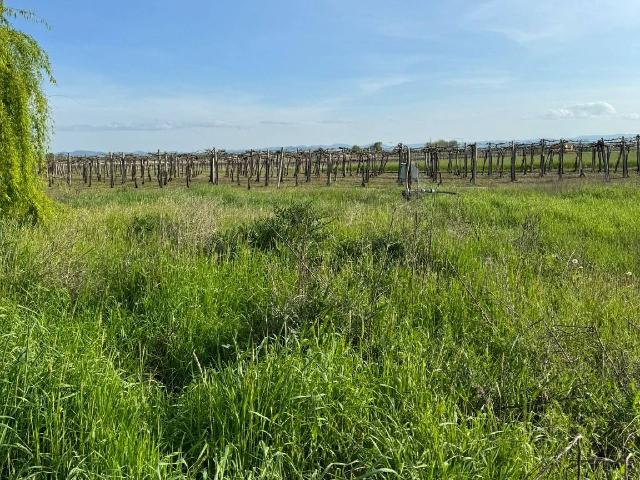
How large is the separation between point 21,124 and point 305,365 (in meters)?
7.16

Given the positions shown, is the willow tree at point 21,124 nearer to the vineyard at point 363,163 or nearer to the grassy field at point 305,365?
the grassy field at point 305,365

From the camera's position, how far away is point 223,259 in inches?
241

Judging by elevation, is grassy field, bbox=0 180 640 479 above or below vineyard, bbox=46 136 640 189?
below

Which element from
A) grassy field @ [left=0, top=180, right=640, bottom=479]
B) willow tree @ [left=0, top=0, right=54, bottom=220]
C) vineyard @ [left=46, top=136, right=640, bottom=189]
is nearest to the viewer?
grassy field @ [left=0, top=180, right=640, bottom=479]

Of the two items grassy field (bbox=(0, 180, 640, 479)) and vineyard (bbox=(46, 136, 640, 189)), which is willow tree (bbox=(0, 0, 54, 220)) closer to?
grassy field (bbox=(0, 180, 640, 479))

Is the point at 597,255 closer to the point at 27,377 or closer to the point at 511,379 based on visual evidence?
the point at 511,379

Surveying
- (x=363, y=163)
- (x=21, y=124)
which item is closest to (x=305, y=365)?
(x=21, y=124)

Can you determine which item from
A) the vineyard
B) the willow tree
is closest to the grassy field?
the willow tree

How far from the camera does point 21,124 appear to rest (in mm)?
7789

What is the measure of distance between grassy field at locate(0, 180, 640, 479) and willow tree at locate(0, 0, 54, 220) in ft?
4.17

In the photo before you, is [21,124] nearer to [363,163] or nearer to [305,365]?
[305,365]

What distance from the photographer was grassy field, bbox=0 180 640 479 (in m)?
2.37

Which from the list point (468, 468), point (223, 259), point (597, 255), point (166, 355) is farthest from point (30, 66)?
point (597, 255)

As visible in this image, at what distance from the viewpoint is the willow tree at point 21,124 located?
7578 millimetres
